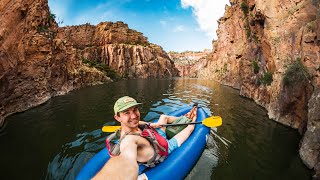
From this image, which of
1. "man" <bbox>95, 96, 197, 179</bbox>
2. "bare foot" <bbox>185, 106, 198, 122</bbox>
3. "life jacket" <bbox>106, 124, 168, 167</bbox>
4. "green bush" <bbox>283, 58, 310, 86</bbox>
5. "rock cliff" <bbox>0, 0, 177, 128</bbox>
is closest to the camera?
"man" <bbox>95, 96, 197, 179</bbox>

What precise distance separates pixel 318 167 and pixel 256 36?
794 inches

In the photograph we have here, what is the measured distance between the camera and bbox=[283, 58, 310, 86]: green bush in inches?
367

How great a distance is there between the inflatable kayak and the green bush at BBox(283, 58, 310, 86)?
6406mm

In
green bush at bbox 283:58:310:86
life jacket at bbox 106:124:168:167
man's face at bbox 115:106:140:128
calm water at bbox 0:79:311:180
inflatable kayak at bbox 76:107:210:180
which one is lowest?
calm water at bbox 0:79:311:180

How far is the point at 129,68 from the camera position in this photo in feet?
223

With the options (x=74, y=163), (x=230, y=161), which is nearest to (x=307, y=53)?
(x=230, y=161)

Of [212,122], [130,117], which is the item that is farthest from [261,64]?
[130,117]

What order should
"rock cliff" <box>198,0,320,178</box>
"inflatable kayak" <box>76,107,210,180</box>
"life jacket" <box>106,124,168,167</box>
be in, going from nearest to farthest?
"life jacket" <box>106,124,168,167</box>
"inflatable kayak" <box>76,107,210,180</box>
"rock cliff" <box>198,0,320,178</box>

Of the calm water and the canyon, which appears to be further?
the canyon

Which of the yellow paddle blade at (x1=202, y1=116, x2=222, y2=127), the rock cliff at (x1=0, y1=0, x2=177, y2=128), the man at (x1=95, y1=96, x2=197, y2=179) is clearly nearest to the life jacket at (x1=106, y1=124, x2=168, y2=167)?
the man at (x1=95, y1=96, x2=197, y2=179)

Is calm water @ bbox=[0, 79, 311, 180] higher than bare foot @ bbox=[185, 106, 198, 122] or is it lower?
lower

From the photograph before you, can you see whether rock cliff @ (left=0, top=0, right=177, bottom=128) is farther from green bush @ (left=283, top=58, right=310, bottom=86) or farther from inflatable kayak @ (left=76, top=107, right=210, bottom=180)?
green bush @ (left=283, top=58, right=310, bottom=86)

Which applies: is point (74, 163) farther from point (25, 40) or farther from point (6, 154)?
point (25, 40)

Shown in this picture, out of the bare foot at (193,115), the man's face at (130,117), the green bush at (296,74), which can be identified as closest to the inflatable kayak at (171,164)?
the man's face at (130,117)
